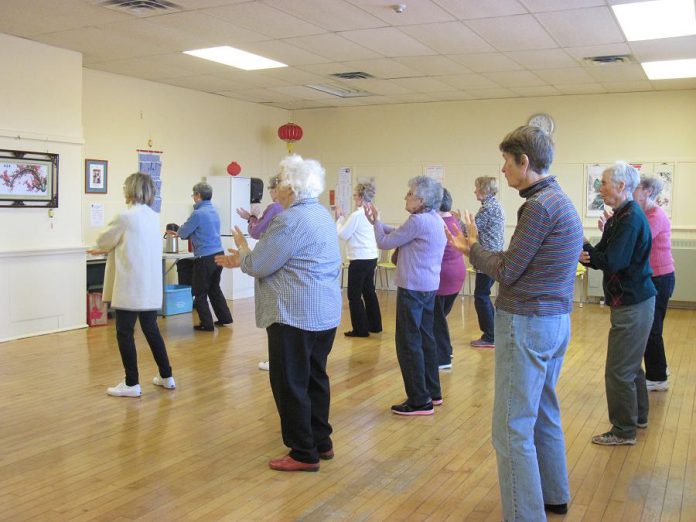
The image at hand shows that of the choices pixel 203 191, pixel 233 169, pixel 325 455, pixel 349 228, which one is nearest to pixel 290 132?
pixel 233 169

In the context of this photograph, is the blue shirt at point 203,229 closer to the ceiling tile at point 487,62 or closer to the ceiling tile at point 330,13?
the ceiling tile at point 330,13

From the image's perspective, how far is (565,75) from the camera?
8688mm

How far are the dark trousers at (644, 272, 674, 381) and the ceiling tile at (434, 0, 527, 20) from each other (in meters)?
2.37

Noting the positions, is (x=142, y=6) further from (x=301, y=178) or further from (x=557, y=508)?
(x=557, y=508)

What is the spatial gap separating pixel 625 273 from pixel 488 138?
7.14 metres

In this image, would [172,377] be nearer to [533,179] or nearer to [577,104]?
[533,179]

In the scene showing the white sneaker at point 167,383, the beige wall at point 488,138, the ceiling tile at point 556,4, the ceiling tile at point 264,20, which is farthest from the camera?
the beige wall at point 488,138

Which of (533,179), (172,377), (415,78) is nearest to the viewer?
(533,179)

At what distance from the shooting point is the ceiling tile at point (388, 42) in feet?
21.6

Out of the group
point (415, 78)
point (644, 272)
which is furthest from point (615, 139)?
point (644, 272)

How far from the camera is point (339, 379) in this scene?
560 centimetres

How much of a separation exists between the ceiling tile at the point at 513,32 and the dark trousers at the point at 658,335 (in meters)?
2.52

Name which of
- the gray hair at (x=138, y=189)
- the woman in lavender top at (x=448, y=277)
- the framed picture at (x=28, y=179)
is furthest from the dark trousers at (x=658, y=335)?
the framed picture at (x=28, y=179)

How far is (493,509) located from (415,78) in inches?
261
